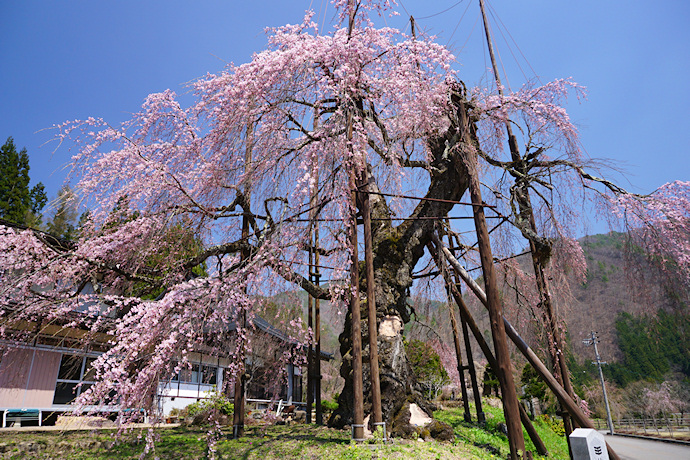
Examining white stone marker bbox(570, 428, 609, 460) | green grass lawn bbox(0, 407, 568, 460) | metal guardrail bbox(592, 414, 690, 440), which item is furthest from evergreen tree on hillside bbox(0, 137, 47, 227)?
metal guardrail bbox(592, 414, 690, 440)

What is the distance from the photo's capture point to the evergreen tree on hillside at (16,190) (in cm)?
2741

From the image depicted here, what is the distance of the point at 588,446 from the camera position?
4203mm

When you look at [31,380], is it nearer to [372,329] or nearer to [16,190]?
[372,329]

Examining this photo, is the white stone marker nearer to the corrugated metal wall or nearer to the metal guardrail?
the corrugated metal wall

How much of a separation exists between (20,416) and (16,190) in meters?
23.7

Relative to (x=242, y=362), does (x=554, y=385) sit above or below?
below

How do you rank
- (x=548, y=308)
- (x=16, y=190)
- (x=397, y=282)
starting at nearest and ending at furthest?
(x=397, y=282), (x=548, y=308), (x=16, y=190)

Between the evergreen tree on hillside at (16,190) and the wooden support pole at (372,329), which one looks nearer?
the wooden support pole at (372,329)

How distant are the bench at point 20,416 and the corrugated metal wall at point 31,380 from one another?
0.17m

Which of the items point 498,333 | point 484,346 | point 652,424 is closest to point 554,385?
point 498,333

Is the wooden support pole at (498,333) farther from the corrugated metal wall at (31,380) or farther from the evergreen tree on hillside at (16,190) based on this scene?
the evergreen tree on hillside at (16,190)

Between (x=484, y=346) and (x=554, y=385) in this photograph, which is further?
(x=484, y=346)

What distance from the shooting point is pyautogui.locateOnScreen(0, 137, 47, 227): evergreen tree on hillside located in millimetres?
27406

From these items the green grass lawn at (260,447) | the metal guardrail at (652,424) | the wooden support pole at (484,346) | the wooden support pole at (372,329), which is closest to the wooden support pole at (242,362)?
the green grass lawn at (260,447)
